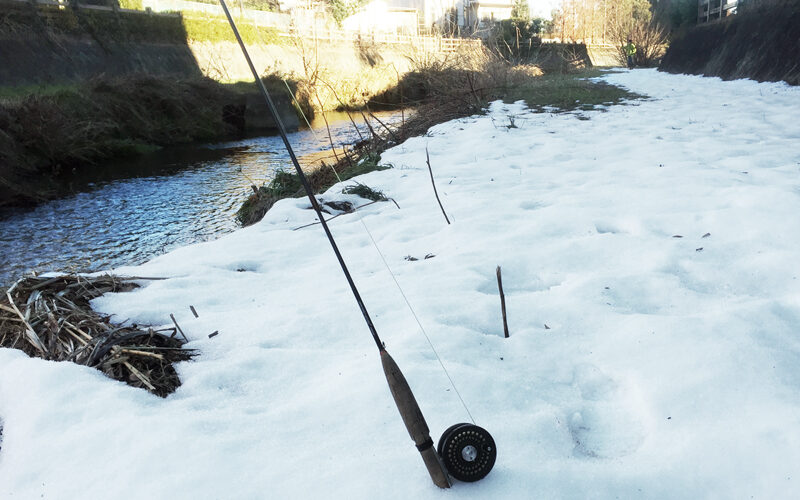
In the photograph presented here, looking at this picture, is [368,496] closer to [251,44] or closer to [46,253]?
[46,253]

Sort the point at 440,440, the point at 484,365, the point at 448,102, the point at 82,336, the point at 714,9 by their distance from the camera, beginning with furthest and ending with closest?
the point at 714,9 → the point at 448,102 → the point at 82,336 → the point at 484,365 → the point at 440,440

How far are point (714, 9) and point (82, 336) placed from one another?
17.9 metres

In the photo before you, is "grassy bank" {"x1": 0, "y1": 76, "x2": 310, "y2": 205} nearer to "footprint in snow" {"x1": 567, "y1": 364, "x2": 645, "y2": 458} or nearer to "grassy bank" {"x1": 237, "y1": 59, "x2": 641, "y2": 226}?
"grassy bank" {"x1": 237, "y1": 59, "x2": 641, "y2": 226}

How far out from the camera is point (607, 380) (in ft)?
5.02

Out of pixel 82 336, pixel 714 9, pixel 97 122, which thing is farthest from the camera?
pixel 714 9

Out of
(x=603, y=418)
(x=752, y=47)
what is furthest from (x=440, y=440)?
(x=752, y=47)

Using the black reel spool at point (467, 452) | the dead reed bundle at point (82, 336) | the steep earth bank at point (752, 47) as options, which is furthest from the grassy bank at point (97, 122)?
the steep earth bank at point (752, 47)

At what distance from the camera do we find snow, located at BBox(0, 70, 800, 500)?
1200 mm

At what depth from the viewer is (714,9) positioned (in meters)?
14.8

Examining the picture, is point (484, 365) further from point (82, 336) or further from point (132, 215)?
point (132, 215)

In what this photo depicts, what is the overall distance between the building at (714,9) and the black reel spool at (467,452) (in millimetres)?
15867

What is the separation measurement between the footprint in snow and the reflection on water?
3.98 meters

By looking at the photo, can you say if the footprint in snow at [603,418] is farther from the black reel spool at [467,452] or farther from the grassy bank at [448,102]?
the grassy bank at [448,102]

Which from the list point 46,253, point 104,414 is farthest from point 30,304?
point 46,253
